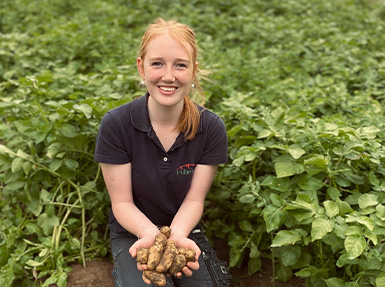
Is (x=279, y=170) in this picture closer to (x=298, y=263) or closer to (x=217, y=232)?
(x=298, y=263)

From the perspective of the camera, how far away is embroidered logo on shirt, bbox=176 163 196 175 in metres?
2.00

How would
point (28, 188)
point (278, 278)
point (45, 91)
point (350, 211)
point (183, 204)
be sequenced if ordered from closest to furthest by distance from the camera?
point (350, 211), point (183, 204), point (278, 278), point (28, 188), point (45, 91)

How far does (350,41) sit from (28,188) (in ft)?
12.1

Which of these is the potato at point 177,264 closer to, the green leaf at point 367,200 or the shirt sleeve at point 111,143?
the shirt sleeve at point 111,143

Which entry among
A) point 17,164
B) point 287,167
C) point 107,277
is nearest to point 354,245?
point 287,167

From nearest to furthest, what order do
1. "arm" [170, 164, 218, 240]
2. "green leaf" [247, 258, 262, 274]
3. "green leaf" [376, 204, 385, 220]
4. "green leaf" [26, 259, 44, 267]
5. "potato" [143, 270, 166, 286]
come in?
"potato" [143, 270, 166, 286]
"green leaf" [376, 204, 385, 220]
"arm" [170, 164, 218, 240]
"green leaf" [26, 259, 44, 267]
"green leaf" [247, 258, 262, 274]

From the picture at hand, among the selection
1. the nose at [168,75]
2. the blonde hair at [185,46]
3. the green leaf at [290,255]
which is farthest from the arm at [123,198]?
the green leaf at [290,255]

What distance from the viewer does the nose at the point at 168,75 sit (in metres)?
1.83

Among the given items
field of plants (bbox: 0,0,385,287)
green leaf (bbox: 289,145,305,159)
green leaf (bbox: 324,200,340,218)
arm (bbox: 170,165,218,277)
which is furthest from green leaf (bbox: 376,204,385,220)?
arm (bbox: 170,165,218,277)

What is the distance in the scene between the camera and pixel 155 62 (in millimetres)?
1866

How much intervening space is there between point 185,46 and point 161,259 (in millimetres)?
891

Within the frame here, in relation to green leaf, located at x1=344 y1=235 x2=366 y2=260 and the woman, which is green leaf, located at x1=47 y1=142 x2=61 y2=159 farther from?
green leaf, located at x1=344 y1=235 x2=366 y2=260

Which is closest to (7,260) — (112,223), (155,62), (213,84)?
(112,223)

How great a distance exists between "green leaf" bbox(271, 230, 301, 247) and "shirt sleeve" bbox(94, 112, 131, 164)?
30.2 inches
